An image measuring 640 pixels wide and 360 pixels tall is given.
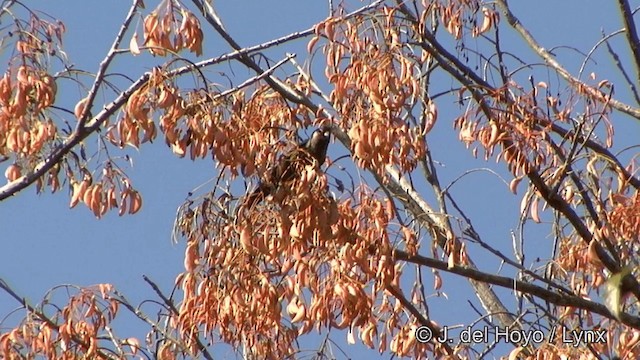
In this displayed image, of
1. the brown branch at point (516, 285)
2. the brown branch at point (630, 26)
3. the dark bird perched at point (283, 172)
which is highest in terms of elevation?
the brown branch at point (630, 26)

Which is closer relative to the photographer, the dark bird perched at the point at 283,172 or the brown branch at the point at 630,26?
Answer: the dark bird perched at the point at 283,172

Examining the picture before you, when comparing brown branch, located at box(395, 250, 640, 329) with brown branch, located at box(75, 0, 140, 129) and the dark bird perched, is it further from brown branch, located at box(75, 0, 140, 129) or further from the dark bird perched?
brown branch, located at box(75, 0, 140, 129)

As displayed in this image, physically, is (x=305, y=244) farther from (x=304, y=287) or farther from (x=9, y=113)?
(x=9, y=113)

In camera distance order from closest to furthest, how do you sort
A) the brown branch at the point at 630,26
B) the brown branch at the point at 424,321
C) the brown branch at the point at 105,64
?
the brown branch at the point at 105,64 < the brown branch at the point at 630,26 < the brown branch at the point at 424,321

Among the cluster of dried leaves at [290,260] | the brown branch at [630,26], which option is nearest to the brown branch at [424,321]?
the cluster of dried leaves at [290,260]

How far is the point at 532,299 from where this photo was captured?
248 inches

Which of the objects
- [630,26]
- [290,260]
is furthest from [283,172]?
[630,26]

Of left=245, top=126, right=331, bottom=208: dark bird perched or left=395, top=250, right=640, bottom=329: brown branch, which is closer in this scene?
left=245, top=126, right=331, bottom=208: dark bird perched

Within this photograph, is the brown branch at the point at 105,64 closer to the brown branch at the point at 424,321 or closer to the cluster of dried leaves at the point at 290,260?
the cluster of dried leaves at the point at 290,260

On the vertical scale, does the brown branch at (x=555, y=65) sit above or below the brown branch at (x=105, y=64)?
above

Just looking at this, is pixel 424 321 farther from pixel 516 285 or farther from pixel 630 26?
pixel 630 26

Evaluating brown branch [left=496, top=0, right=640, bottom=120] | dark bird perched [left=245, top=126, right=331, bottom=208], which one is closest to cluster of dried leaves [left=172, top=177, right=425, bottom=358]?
dark bird perched [left=245, top=126, right=331, bottom=208]

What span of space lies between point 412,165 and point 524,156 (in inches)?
21.5

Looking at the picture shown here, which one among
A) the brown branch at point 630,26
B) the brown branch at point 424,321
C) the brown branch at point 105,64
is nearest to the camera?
the brown branch at point 105,64
